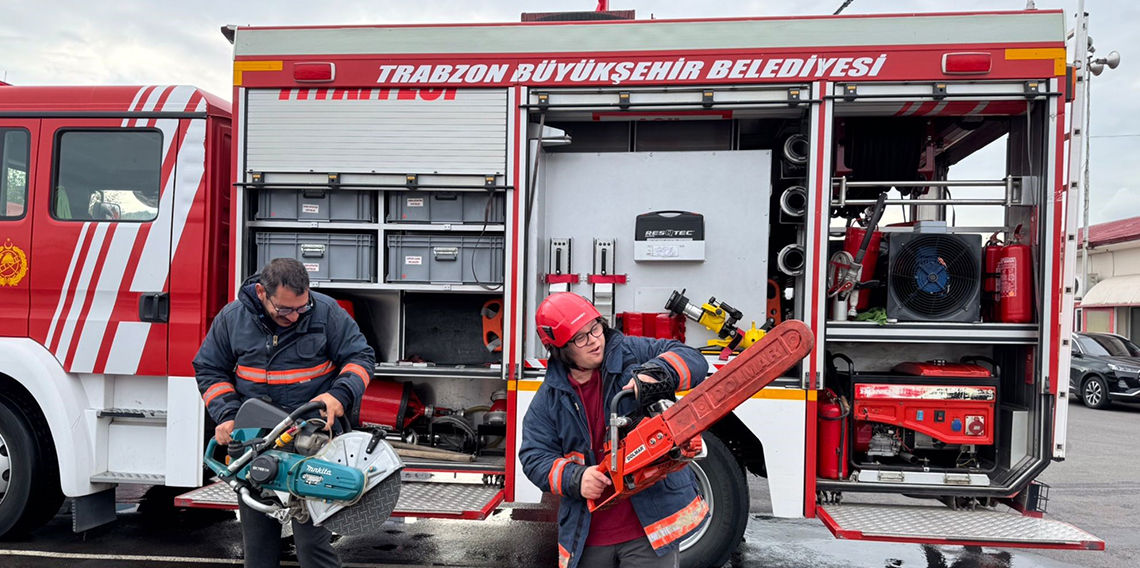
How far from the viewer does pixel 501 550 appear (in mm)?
5105

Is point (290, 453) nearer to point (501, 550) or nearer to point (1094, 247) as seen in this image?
point (501, 550)

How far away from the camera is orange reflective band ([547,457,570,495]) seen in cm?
248

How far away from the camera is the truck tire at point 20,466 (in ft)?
15.1

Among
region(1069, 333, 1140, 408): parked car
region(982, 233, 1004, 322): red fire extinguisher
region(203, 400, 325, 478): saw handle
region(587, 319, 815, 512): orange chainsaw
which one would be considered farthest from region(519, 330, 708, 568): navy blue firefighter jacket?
region(1069, 333, 1140, 408): parked car

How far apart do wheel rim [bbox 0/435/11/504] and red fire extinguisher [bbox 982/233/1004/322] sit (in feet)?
20.7

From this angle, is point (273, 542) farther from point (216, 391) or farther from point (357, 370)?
point (357, 370)

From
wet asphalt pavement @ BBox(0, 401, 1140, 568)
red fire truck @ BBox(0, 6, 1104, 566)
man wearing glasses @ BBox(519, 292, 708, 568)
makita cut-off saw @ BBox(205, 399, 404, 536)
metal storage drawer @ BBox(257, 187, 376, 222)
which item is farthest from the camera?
wet asphalt pavement @ BBox(0, 401, 1140, 568)

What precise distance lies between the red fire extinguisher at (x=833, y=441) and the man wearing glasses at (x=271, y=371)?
274 cm

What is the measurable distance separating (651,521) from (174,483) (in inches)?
135

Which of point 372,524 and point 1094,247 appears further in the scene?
point 1094,247

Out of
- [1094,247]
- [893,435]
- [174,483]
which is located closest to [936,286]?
[893,435]

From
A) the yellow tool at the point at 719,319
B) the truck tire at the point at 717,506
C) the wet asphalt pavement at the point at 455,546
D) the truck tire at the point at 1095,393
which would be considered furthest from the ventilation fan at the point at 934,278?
the truck tire at the point at 1095,393

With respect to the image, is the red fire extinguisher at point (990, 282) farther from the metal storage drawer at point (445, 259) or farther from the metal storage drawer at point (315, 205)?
the metal storage drawer at point (315, 205)

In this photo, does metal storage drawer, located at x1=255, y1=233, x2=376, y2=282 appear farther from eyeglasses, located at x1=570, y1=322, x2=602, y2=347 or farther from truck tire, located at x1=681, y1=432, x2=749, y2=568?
eyeglasses, located at x1=570, y1=322, x2=602, y2=347
